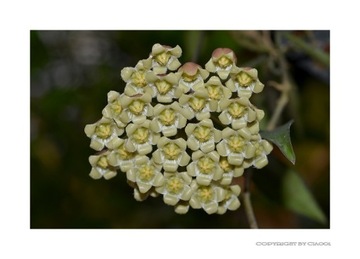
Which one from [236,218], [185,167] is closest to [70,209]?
[236,218]

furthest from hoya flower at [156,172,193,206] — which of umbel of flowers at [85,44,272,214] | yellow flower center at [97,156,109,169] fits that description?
yellow flower center at [97,156,109,169]

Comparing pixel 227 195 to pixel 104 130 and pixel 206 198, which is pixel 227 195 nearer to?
pixel 206 198

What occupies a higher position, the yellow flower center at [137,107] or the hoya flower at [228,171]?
the yellow flower center at [137,107]

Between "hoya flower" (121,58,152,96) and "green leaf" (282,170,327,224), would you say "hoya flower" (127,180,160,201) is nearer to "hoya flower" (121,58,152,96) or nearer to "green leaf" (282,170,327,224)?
"hoya flower" (121,58,152,96)

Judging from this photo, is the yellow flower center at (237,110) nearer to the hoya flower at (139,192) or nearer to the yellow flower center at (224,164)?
the yellow flower center at (224,164)

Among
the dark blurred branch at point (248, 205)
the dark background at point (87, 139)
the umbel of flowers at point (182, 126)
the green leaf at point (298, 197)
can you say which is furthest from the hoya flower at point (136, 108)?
the dark background at point (87, 139)
